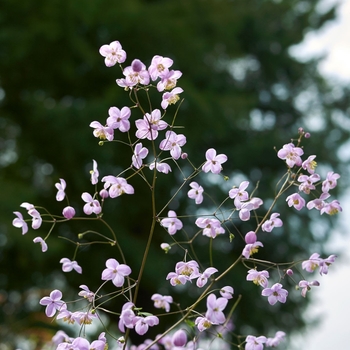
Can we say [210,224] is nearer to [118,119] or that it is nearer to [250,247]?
[250,247]

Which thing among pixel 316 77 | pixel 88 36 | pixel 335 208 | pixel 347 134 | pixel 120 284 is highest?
pixel 316 77

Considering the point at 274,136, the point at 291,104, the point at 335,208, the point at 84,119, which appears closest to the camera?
the point at 335,208

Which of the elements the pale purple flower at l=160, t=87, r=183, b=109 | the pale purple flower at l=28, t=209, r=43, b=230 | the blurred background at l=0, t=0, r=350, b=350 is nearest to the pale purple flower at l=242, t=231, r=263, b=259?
the pale purple flower at l=160, t=87, r=183, b=109

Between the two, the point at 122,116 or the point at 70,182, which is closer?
the point at 122,116

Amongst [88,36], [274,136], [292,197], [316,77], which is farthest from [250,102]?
[292,197]

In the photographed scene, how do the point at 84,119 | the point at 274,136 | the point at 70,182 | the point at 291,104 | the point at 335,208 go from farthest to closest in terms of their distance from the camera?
the point at 291,104 → the point at 274,136 → the point at 70,182 → the point at 84,119 → the point at 335,208

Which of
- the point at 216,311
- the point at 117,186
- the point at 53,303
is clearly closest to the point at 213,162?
the point at 117,186

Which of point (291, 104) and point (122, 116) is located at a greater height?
point (291, 104)

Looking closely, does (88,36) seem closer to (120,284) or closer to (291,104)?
(291,104)
